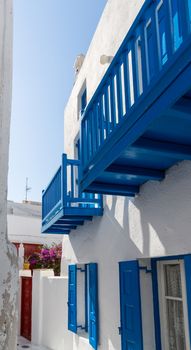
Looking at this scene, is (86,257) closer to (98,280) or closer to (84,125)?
(98,280)

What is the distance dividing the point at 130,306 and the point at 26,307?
805 cm

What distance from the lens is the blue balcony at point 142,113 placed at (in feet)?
8.05

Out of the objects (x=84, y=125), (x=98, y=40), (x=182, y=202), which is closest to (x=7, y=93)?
(x=182, y=202)


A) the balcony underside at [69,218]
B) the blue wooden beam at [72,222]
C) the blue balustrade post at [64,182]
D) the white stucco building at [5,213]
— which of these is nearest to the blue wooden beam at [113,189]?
the blue balustrade post at [64,182]

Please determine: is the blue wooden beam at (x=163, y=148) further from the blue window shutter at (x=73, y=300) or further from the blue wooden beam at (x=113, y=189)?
the blue window shutter at (x=73, y=300)

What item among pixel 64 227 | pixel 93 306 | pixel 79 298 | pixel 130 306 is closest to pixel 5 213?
pixel 130 306

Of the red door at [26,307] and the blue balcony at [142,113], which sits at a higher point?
the blue balcony at [142,113]

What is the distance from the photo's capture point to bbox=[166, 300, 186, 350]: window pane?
13.2 ft

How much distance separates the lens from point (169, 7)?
2533mm

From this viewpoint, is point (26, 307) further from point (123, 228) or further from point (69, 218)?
point (123, 228)

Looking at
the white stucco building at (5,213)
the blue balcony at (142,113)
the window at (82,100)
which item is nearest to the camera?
the white stucco building at (5,213)

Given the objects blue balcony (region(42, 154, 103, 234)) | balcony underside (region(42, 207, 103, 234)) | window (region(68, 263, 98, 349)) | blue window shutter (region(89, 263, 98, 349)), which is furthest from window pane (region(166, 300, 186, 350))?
window (region(68, 263, 98, 349))

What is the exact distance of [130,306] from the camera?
4.69 metres

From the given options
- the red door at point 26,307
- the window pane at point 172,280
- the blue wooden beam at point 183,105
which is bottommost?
the red door at point 26,307
